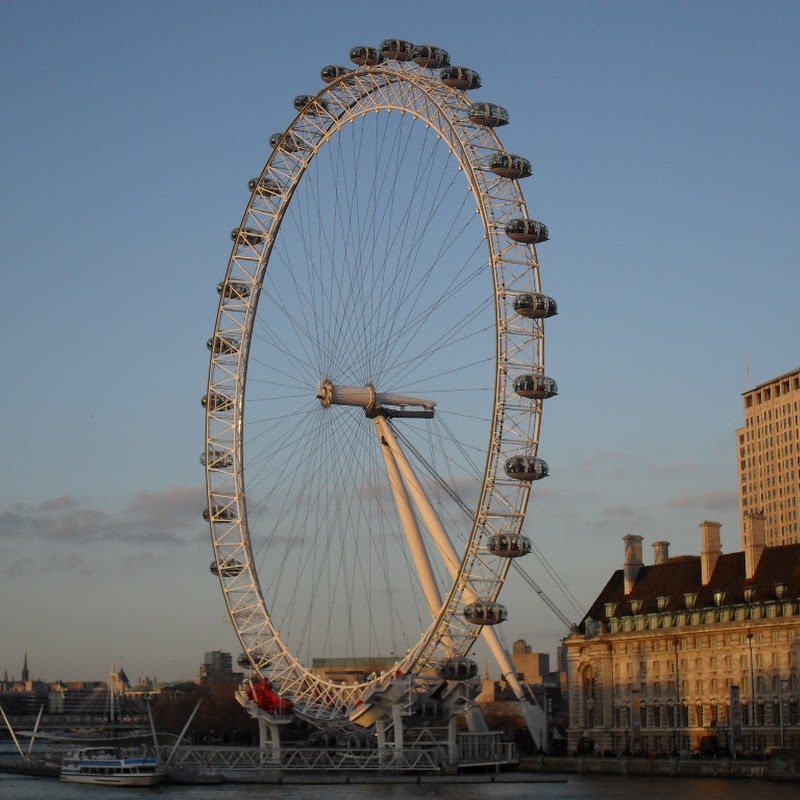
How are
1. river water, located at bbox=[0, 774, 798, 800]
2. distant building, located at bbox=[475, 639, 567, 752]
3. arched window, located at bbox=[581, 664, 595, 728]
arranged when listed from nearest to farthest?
river water, located at bbox=[0, 774, 798, 800]
arched window, located at bbox=[581, 664, 595, 728]
distant building, located at bbox=[475, 639, 567, 752]

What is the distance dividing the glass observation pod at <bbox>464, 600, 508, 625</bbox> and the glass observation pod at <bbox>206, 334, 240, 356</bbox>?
72.1 ft

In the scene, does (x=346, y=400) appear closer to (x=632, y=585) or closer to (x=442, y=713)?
(x=442, y=713)

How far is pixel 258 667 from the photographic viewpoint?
263ft

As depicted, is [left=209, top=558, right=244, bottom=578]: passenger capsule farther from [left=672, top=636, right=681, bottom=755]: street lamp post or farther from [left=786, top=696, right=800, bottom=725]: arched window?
[left=786, top=696, right=800, bottom=725]: arched window

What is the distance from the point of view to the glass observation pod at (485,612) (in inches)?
2554

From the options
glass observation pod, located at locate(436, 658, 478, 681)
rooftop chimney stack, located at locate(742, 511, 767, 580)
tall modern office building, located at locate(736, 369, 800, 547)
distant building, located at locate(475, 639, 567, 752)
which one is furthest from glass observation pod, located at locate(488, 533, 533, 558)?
tall modern office building, located at locate(736, 369, 800, 547)

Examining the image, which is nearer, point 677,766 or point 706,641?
point 677,766

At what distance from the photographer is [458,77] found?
6731 centimetres

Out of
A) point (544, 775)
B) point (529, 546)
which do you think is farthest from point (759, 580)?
point (529, 546)

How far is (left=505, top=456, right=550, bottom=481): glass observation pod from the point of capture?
64250mm

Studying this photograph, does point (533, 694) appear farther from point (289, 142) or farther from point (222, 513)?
point (289, 142)

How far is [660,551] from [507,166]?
38966mm

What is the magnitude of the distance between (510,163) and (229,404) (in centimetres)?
2180

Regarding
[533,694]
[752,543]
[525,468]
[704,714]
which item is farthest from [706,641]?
[525,468]
